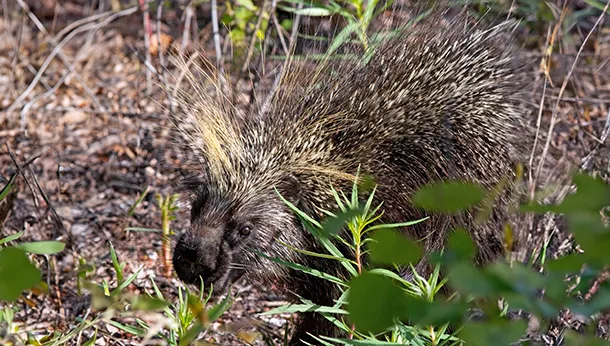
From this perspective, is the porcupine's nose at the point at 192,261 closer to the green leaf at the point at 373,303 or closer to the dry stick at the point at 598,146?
the dry stick at the point at 598,146

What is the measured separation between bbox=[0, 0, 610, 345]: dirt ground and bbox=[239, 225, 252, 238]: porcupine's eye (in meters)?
0.35

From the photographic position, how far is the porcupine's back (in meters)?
3.17

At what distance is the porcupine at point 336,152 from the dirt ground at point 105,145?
0.24 meters

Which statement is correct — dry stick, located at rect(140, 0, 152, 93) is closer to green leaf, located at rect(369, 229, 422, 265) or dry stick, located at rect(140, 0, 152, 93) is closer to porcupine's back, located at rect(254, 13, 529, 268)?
porcupine's back, located at rect(254, 13, 529, 268)

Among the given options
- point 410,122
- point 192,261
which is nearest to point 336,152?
point 410,122

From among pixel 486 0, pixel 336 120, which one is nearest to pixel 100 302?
pixel 336 120

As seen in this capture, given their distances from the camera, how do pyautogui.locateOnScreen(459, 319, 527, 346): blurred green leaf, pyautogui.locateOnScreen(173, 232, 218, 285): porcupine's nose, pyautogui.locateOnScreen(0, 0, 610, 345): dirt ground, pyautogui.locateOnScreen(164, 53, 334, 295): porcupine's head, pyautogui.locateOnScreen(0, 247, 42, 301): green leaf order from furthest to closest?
pyautogui.locateOnScreen(0, 0, 610, 345): dirt ground, pyautogui.locateOnScreen(164, 53, 334, 295): porcupine's head, pyautogui.locateOnScreen(173, 232, 218, 285): porcupine's nose, pyautogui.locateOnScreen(0, 247, 42, 301): green leaf, pyautogui.locateOnScreen(459, 319, 527, 346): blurred green leaf

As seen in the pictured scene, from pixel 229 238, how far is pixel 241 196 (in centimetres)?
18

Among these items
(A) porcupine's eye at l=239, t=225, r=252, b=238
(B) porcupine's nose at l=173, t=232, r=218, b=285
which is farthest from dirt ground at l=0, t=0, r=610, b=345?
(A) porcupine's eye at l=239, t=225, r=252, b=238

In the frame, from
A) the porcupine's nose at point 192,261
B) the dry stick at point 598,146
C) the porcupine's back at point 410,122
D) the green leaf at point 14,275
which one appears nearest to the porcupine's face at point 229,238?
the porcupine's nose at point 192,261

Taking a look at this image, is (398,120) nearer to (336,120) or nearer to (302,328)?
(336,120)

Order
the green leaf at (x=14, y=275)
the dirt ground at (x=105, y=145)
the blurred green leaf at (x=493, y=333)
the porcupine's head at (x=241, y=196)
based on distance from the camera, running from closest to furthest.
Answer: the blurred green leaf at (x=493, y=333), the green leaf at (x=14, y=275), the porcupine's head at (x=241, y=196), the dirt ground at (x=105, y=145)

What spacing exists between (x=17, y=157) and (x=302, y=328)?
2.21 metres

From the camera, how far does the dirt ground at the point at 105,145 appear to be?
3.41 metres
